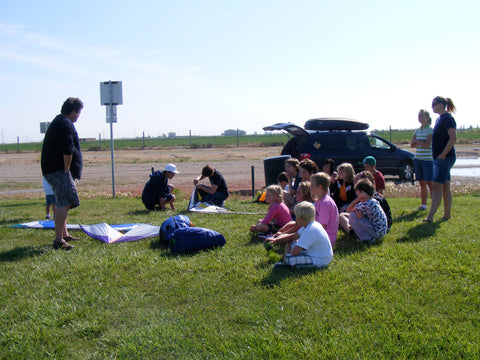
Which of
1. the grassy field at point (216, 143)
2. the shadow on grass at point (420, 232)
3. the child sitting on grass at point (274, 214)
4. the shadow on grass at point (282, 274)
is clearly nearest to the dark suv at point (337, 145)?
the shadow on grass at point (420, 232)

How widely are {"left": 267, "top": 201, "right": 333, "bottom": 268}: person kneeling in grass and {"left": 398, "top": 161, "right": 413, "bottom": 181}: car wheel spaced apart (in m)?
10.6

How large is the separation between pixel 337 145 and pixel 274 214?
764cm

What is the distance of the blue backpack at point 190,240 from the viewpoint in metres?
5.68

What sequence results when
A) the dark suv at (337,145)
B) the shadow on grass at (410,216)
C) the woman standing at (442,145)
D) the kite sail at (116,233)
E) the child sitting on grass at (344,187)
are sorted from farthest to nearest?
the dark suv at (337,145) < the shadow on grass at (410,216) < the child sitting on grass at (344,187) < the woman standing at (442,145) < the kite sail at (116,233)

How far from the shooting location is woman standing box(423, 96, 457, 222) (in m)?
6.86

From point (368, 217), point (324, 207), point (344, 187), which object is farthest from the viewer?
point (344, 187)

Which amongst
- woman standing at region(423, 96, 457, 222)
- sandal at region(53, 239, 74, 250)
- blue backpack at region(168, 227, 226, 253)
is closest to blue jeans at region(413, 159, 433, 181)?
woman standing at region(423, 96, 457, 222)

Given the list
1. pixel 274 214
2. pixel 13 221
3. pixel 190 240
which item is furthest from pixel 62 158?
pixel 13 221

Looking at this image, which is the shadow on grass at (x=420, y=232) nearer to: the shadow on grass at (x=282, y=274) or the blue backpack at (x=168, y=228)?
the shadow on grass at (x=282, y=274)

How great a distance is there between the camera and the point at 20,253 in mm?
5867

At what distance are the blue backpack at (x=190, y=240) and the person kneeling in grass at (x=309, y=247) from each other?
134 cm

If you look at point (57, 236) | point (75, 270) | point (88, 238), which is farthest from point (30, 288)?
point (88, 238)

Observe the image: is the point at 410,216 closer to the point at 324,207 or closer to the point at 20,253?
the point at 324,207

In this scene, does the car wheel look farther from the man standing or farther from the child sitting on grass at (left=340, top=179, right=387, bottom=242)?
the man standing
